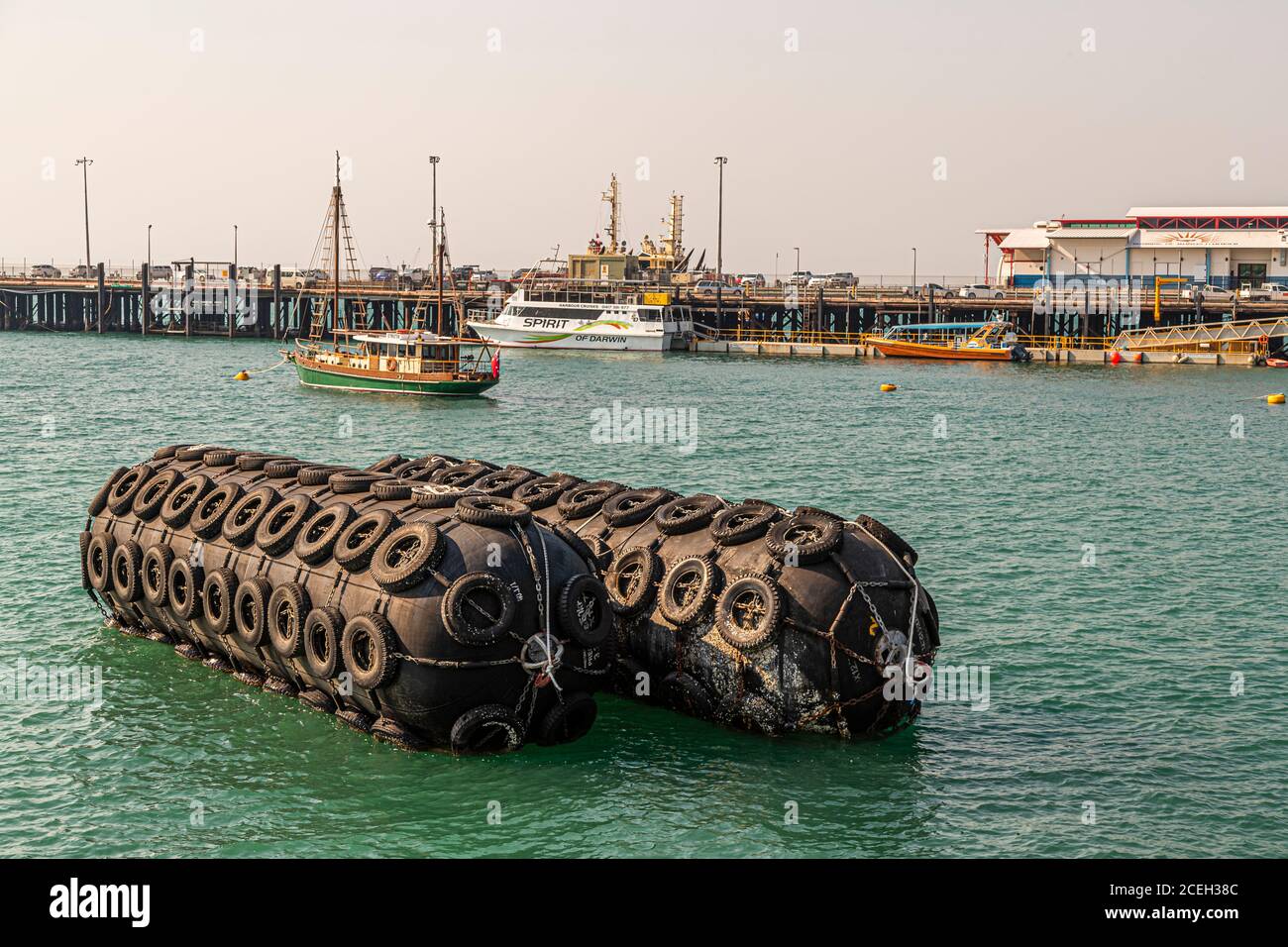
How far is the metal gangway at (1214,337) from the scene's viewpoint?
93.8 m

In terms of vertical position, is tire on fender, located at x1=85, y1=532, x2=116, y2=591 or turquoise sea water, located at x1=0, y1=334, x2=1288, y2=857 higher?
tire on fender, located at x1=85, y1=532, x2=116, y2=591

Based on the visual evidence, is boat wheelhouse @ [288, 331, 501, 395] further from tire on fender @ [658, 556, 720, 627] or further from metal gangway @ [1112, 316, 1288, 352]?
metal gangway @ [1112, 316, 1288, 352]

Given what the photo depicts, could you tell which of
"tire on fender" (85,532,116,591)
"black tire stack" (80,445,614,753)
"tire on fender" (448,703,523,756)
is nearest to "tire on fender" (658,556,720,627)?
"black tire stack" (80,445,614,753)

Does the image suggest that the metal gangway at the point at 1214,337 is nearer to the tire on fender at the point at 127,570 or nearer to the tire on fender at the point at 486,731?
the tire on fender at the point at 127,570

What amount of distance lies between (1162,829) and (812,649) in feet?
13.9

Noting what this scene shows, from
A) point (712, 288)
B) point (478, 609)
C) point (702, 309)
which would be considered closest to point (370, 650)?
point (478, 609)

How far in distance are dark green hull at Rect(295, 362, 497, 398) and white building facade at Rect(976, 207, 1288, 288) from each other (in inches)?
2713

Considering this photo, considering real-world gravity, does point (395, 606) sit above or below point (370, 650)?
above

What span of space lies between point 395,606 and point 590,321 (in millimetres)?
98199

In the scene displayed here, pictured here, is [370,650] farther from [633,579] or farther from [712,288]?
[712,288]

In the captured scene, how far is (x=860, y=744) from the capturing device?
15820 mm

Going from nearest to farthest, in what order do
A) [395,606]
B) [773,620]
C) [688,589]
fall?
[395,606] → [773,620] → [688,589]

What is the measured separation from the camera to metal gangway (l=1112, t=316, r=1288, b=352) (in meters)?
93.8
